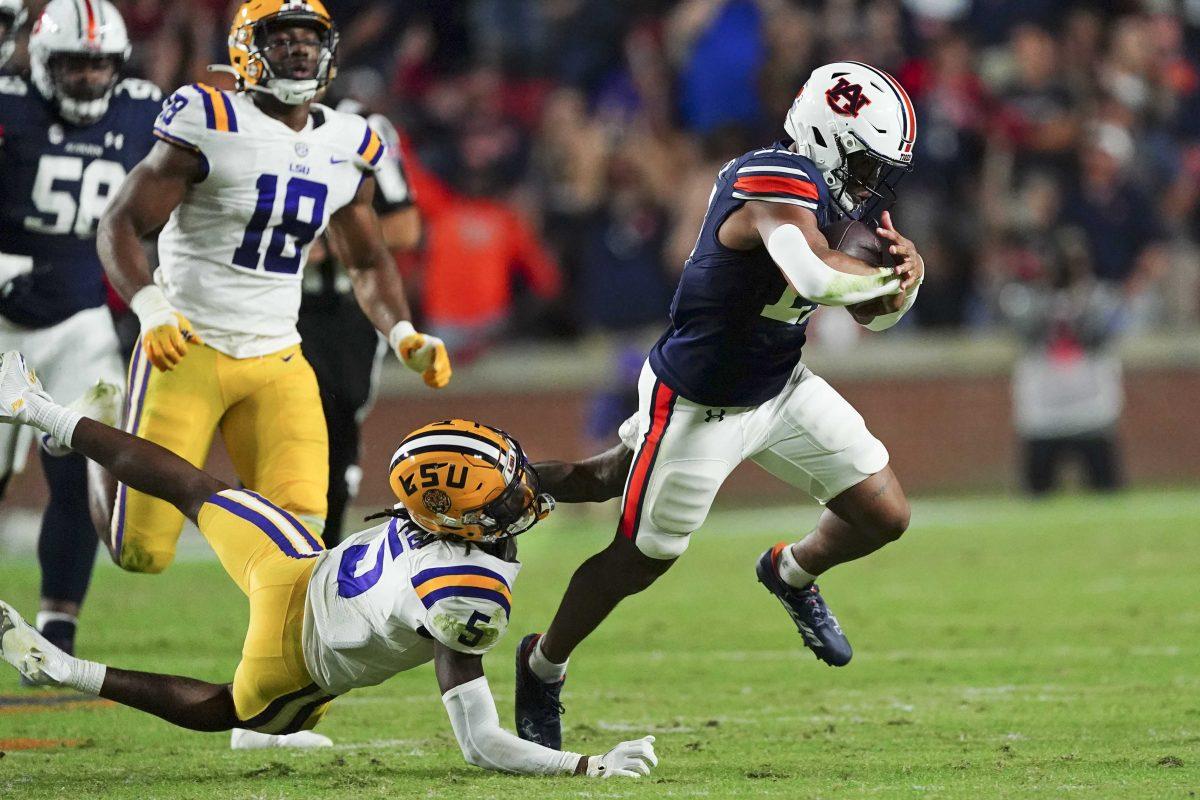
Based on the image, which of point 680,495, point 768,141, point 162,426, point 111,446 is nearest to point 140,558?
point 162,426

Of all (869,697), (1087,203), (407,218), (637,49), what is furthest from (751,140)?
(869,697)

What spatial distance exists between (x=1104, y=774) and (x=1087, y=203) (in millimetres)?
9136

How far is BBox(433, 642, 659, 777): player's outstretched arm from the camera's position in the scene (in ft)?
13.1

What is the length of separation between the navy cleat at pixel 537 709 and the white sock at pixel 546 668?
0.04ft

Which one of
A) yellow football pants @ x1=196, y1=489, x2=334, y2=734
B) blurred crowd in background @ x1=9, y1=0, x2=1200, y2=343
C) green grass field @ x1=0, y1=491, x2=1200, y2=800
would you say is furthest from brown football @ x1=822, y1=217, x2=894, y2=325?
blurred crowd in background @ x1=9, y1=0, x2=1200, y2=343

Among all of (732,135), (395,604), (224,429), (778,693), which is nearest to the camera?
(395,604)

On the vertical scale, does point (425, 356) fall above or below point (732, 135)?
below

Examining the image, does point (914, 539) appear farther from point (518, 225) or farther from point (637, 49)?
point (637, 49)

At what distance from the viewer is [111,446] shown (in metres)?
4.54

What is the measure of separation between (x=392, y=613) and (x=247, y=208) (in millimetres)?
1601

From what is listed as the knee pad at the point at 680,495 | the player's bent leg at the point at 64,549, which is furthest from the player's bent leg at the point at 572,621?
the player's bent leg at the point at 64,549

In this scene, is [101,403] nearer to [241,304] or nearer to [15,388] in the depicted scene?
[241,304]

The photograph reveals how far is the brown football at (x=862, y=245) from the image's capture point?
439cm

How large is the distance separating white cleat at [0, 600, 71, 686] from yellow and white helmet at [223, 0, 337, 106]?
5.64ft
